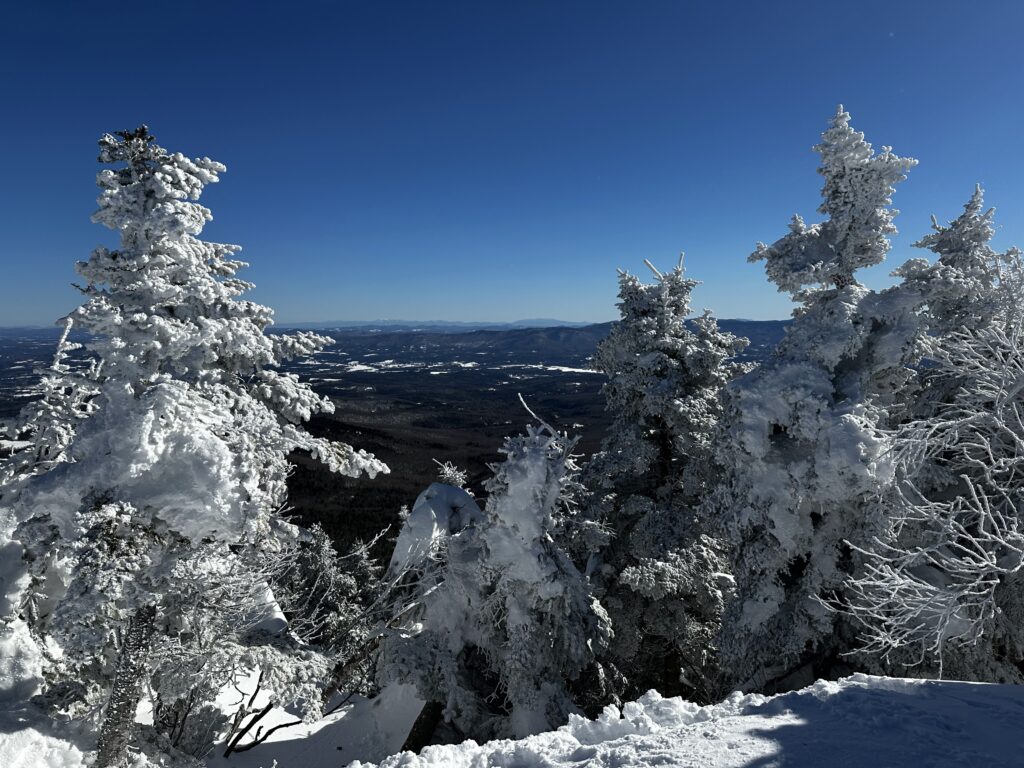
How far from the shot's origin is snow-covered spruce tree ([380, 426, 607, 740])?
1129cm

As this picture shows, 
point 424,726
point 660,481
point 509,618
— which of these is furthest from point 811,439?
point 424,726

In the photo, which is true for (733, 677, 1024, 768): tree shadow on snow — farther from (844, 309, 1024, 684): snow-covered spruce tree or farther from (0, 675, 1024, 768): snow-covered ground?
(844, 309, 1024, 684): snow-covered spruce tree

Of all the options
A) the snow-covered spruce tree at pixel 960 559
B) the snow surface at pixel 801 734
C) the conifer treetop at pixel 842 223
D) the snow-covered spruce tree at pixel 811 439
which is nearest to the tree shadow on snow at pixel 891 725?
the snow surface at pixel 801 734

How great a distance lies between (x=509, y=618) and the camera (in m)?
11.6

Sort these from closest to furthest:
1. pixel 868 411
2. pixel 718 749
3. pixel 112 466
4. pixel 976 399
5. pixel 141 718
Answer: pixel 718 749, pixel 112 466, pixel 976 399, pixel 868 411, pixel 141 718

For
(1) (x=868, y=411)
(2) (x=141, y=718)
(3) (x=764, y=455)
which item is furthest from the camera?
(2) (x=141, y=718)

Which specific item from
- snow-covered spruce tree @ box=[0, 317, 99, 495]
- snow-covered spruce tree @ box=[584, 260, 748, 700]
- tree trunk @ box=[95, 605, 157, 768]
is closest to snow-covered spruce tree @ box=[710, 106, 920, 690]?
snow-covered spruce tree @ box=[584, 260, 748, 700]

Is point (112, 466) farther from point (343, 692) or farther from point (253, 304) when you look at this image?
point (343, 692)

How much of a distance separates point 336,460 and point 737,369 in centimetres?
1137

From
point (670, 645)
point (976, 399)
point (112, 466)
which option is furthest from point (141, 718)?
point (976, 399)

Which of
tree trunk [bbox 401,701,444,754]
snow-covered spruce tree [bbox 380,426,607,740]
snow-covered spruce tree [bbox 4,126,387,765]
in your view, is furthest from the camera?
tree trunk [bbox 401,701,444,754]

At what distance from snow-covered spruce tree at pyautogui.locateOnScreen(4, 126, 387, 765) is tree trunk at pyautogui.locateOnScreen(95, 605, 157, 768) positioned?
2 centimetres

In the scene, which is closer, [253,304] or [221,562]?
[221,562]

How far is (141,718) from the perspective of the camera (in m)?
12.2
